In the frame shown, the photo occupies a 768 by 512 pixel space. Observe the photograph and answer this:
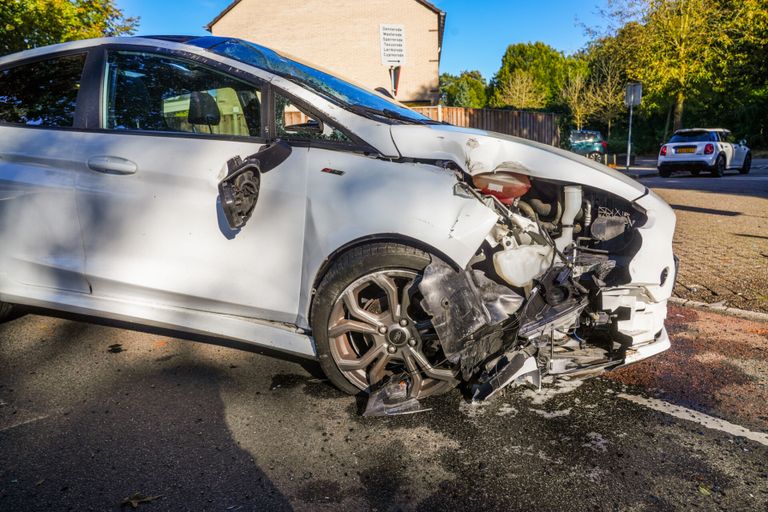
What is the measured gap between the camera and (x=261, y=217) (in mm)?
2676

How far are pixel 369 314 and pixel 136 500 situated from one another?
124cm

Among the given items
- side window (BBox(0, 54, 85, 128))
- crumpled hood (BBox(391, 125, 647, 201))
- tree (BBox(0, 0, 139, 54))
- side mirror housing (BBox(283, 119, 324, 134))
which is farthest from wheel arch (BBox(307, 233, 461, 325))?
tree (BBox(0, 0, 139, 54))

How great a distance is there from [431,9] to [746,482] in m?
30.7

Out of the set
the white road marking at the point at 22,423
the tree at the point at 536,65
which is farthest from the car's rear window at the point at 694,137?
the tree at the point at 536,65

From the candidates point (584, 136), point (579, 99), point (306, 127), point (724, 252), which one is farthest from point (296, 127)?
point (579, 99)

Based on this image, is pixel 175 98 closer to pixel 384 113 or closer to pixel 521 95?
pixel 384 113

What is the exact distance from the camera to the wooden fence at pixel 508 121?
765 inches

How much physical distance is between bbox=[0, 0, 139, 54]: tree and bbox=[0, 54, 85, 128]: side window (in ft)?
26.7

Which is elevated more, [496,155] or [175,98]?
[175,98]

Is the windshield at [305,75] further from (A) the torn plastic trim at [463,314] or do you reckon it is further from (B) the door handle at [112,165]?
(A) the torn plastic trim at [463,314]

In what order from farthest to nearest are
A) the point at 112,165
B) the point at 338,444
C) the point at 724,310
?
the point at 724,310
the point at 112,165
the point at 338,444

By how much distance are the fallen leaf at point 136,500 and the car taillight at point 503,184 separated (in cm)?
199

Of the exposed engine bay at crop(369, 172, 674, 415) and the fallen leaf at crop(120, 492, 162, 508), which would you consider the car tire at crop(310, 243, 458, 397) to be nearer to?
the exposed engine bay at crop(369, 172, 674, 415)

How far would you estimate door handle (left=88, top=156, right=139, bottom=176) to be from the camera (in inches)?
113
